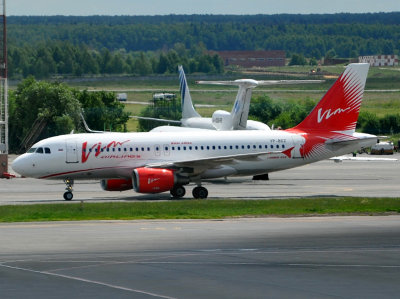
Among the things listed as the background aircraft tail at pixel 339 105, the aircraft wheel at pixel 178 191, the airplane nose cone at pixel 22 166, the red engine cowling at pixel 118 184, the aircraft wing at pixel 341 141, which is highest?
the background aircraft tail at pixel 339 105

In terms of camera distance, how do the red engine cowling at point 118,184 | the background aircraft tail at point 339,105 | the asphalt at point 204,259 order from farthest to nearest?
the background aircraft tail at point 339,105 < the red engine cowling at point 118,184 < the asphalt at point 204,259

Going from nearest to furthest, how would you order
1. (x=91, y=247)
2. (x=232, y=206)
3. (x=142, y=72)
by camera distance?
(x=91, y=247) → (x=232, y=206) → (x=142, y=72)

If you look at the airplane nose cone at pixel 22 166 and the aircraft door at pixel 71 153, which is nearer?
the airplane nose cone at pixel 22 166

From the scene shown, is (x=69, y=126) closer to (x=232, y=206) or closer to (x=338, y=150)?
(x=338, y=150)

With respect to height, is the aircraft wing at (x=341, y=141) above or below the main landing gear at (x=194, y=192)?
above

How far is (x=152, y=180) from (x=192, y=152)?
4.78m

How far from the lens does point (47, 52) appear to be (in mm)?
199875

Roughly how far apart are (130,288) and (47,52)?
179608 mm

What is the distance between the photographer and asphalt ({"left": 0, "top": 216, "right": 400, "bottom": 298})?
79.9 feet

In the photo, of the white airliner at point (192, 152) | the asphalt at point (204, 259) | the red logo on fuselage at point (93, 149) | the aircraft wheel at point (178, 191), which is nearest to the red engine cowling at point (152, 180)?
the white airliner at point (192, 152)

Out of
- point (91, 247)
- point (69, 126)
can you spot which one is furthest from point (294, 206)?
point (69, 126)

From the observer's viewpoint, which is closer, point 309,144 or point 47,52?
point 309,144

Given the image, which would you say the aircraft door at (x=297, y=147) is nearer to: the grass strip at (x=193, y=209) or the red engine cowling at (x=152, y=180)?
the red engine cowling at (x=152, y=180)

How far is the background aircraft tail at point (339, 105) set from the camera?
187 feet
